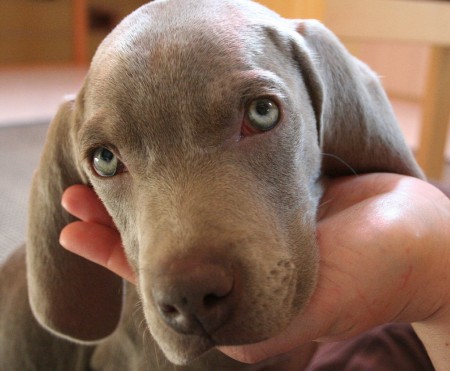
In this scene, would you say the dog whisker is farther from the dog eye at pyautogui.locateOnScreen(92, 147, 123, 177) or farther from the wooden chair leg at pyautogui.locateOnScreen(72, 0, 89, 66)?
the wooden chair leg at pyautogui.locateOnScreen(72, 0, 89, 66)

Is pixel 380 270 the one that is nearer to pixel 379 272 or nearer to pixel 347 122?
pixel 379 272

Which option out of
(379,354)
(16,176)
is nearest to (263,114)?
(379,354)

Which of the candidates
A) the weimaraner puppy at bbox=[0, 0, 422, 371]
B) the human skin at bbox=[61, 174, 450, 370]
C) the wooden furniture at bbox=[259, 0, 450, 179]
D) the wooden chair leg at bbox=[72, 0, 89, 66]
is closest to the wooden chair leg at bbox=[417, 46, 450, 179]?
the wooden furniture at bbox=[259, 0, 450, 179]

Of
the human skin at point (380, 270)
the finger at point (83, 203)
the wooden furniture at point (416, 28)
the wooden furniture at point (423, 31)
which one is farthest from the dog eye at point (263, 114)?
the wooden furniture at point (423, 31)

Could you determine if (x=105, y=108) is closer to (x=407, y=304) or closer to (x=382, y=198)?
(x=382, y=198)

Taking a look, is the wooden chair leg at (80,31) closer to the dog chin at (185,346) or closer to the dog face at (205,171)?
the dog face at (205,171)
